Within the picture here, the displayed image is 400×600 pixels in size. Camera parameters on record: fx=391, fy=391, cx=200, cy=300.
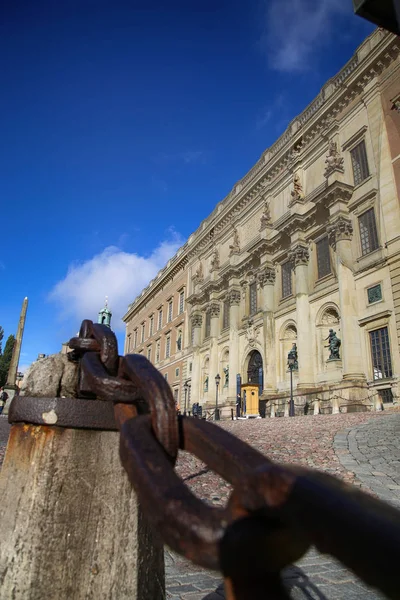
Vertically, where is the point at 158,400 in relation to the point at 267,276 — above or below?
below

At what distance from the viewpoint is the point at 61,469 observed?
136 cm

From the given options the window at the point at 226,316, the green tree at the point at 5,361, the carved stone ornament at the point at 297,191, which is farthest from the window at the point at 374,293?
the green tree at the point at 5,361

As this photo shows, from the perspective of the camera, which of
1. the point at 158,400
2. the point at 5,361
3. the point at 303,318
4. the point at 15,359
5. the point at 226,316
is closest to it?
the point at 158,400

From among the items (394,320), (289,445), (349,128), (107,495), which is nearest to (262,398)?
(394,320)

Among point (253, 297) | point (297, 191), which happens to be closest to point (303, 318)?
point (253, 297)

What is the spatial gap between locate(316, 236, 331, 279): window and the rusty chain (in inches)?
887

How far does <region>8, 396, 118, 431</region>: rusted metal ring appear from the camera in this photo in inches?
54.4

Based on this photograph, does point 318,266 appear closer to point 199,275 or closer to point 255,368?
point 255,368

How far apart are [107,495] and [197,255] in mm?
39572

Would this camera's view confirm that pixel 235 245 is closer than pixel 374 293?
No

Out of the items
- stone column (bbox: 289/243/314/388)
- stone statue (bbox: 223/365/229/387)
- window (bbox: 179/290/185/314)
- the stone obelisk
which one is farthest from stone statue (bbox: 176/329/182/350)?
stone column (bbox: 289/243/314/388)

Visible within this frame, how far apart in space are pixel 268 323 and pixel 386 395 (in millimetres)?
9604

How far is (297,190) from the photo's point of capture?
2584cm

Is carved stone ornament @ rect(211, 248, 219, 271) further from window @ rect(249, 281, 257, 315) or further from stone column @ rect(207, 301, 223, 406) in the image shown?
window @ rect(249, 281, 257, 315)
